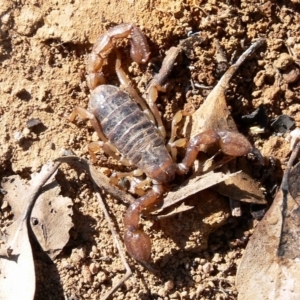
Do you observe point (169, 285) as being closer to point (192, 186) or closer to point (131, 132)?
point (192, 186)

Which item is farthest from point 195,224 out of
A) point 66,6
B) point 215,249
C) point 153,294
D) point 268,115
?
point 66,6

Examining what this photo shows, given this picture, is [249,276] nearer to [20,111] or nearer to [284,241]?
[284,241]

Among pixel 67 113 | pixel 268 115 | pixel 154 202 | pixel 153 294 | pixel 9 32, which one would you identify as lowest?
pixel 153 294

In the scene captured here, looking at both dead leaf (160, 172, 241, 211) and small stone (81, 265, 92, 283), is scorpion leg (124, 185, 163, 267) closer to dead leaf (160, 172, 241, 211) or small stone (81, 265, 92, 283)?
dead leaf (160, 172, 241, 211)

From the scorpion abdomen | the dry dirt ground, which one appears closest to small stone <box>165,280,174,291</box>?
the dry dirt ground

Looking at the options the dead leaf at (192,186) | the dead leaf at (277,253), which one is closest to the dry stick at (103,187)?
the dead leaf at (192,186)

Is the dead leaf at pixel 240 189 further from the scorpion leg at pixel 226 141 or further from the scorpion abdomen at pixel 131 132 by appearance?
the scorpion abdomen at pixel 131 132

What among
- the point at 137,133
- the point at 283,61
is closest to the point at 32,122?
the point at 137,133

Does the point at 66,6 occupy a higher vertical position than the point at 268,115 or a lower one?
higher
